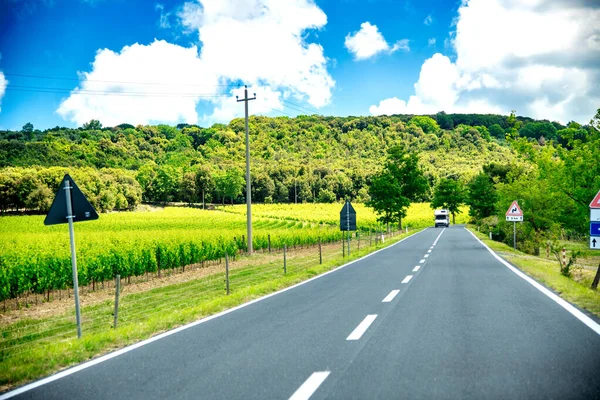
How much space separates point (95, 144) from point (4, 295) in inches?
3074

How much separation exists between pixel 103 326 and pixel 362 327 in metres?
6.39

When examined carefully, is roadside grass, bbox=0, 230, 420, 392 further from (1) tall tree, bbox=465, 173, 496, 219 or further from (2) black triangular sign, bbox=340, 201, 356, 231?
(1) tall tree, bbox=465, 173, 496, 219

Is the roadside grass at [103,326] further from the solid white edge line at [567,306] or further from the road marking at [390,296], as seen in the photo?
the solid white edge line at [567,306]

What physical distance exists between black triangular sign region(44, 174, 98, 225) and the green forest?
18002 millimetres

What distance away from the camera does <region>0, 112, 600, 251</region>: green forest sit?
27531 millimetres

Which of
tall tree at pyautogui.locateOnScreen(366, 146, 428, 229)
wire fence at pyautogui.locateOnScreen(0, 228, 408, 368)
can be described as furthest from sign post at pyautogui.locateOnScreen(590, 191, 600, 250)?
tall tree at pyautogui.locateOnScreen(366, 146, 428, 229)

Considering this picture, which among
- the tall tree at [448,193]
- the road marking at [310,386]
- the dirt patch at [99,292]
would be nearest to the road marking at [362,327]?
the road marking at [310,386]

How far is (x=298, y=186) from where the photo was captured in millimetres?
111312

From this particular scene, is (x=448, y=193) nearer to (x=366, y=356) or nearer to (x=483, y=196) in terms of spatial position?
(x=483, y=196)

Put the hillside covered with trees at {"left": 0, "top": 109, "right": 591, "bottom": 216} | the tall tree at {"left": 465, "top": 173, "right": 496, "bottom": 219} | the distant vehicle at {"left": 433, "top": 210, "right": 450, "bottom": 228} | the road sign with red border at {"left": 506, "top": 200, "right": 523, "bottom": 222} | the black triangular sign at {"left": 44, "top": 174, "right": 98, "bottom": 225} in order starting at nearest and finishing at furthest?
1. the black triangular sign at {"left": 44, "top": 174, "right": 98, "bottom": 225}
2. the road sign with red border at {"left": 506, "top": 200, "right": 523, "bottom": 222}
3. the tall tree at {"left": 465, "top": 173, "right": 496, "bottom": 219}
4. the hillside covered with trees at {"left": 0, "top": 109, "right": 591, "bottom": 216}
5. the distant vehicle at {"left": 433, "top": 210, "right": 450, "bottom": 228}

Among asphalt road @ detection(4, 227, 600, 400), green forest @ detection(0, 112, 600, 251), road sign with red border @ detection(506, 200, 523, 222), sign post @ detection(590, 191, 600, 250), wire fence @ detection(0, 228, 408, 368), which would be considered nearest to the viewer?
asphalt road @ detection(4, 227, 600, 400)

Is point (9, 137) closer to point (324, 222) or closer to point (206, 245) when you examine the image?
point (324, 222)

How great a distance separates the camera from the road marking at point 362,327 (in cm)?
599

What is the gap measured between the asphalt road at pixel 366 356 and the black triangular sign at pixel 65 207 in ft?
8.34
